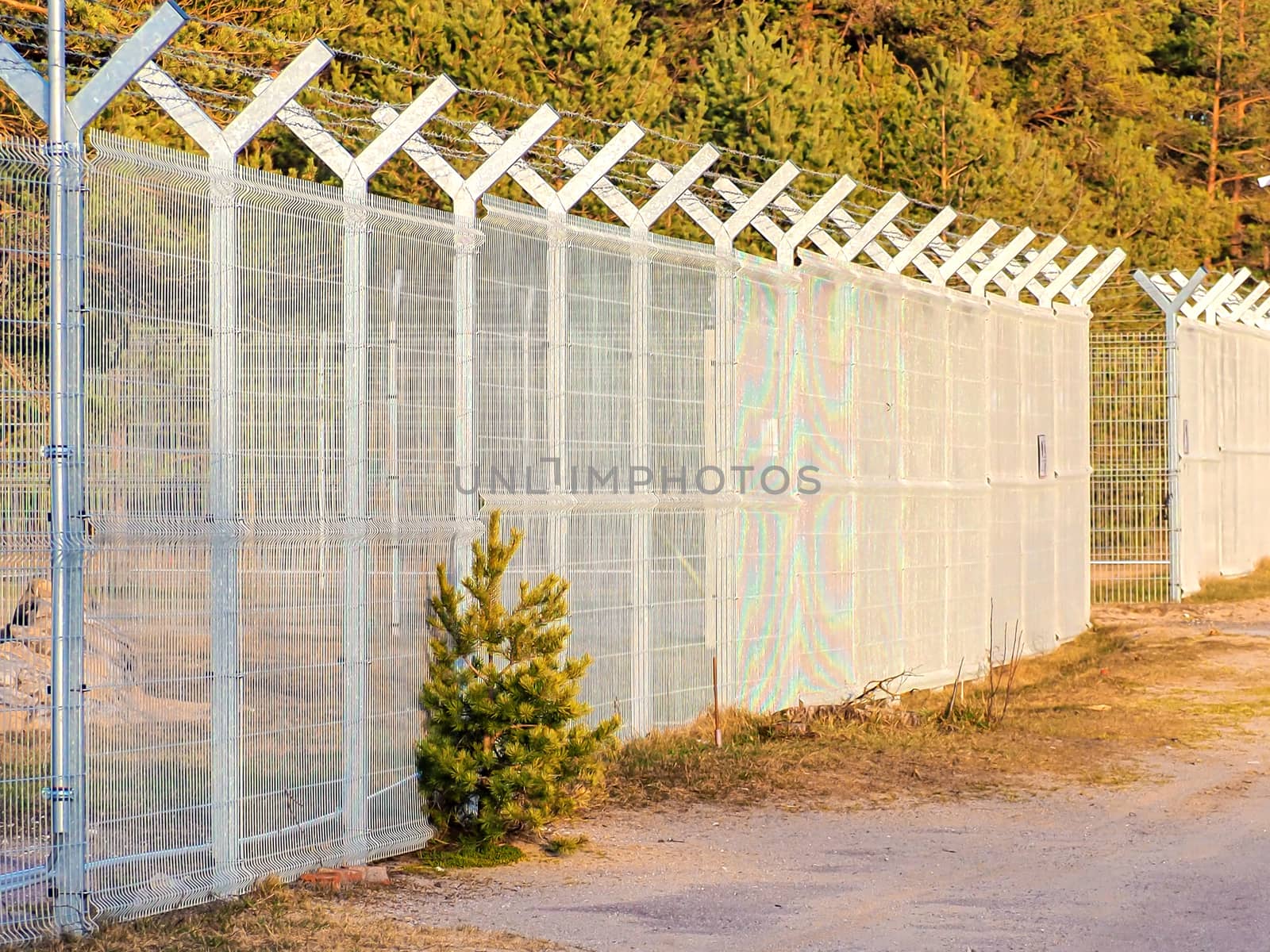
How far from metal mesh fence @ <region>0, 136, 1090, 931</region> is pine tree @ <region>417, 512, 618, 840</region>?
0.11m

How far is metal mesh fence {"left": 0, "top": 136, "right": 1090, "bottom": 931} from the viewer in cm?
598

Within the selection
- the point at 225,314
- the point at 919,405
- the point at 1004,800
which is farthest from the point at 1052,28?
the point at 225,314

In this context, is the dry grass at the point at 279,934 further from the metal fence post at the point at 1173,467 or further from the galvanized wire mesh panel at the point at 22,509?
the metal fence post at the point at 1173,467

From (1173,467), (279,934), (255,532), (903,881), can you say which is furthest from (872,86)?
(279,934)

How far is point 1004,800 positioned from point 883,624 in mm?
3425

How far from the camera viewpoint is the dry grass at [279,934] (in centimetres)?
570

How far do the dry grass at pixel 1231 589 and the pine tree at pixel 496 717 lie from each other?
14.2 m

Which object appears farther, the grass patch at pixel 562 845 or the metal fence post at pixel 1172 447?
the metal fence post at pixel 1172 447

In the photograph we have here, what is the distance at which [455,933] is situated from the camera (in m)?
6.14

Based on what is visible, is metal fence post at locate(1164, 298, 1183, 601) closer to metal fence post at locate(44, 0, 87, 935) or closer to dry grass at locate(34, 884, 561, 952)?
dry grass at locate(34, 884, 561, 952)

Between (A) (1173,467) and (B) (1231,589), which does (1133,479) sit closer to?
(A) (1173,467)

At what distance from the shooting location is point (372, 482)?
23.6 feet

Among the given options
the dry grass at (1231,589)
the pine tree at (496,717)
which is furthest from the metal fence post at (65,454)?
the dry grass at (1231,589)

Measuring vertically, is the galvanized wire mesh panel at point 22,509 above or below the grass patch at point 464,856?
above
